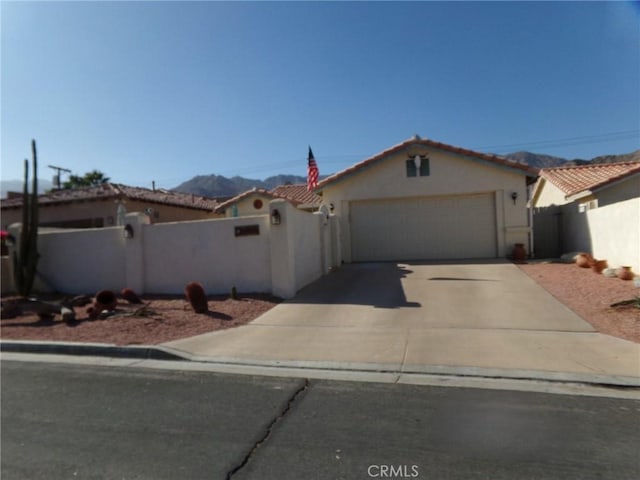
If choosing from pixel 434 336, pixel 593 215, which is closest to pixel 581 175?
pixel 593 215

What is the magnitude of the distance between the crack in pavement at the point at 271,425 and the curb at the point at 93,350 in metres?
2.28

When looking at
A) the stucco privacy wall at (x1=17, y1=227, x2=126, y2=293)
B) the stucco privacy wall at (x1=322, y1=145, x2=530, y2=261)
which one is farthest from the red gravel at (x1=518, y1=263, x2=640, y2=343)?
the stucco privacy wall at (x1=17, y1=227, x2=126, y2=293)

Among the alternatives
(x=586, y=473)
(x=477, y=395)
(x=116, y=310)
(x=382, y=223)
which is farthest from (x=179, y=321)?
(x=382, y=223)

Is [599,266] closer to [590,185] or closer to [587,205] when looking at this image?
[587,205]

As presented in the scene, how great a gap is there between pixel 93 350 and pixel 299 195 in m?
17.3

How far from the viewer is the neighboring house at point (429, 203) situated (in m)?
15.1

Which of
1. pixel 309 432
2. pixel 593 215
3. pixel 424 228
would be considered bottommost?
pixel 309 432

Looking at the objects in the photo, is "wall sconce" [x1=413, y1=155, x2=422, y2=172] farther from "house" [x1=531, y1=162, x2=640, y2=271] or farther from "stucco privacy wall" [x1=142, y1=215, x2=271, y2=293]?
"stucco privacy wall" [x1=142, y1=215, x2=271, y2=293]

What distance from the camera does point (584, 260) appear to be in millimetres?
12484

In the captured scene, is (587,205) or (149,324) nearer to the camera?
(149,324)

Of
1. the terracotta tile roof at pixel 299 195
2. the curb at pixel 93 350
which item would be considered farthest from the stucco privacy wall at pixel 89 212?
the curb at pixel 93 350

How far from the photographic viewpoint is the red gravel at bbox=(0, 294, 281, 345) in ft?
25.1

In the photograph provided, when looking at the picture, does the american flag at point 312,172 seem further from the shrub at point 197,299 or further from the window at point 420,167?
the shrub at point 197,299

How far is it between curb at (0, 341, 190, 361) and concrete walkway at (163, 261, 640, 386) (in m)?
0.31
